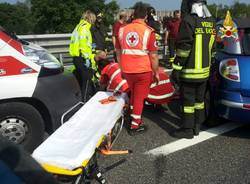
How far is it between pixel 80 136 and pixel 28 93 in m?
1.04

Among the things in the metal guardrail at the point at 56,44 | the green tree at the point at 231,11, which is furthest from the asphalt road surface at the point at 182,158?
the green tree at the point at 231,11

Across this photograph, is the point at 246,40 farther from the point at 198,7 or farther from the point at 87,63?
the point at 87,63

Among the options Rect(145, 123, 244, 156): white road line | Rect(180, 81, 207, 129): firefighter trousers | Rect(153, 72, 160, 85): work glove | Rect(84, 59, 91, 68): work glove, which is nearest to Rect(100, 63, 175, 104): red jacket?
Rect(84, 59, 91, 68): work glove

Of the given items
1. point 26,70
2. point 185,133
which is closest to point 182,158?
point 185,133

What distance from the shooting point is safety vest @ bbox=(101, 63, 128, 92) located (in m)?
6.17

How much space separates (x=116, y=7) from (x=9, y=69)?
257 feet

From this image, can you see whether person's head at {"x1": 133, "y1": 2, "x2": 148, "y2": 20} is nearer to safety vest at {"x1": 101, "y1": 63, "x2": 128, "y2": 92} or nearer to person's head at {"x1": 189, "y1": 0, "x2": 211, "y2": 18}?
person's head at {"x1": 189, "y1": 0, "x2": 211, "y2": 18}

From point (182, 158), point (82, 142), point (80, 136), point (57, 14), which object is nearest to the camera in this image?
point (82, 142)

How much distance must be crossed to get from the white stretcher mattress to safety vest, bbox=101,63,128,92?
121 centimetres

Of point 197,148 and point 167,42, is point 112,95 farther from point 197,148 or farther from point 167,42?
point 167,42

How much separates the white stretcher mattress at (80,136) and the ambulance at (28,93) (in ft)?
1.47

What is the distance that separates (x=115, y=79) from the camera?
6.28m

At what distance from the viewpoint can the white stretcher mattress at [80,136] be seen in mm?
3320

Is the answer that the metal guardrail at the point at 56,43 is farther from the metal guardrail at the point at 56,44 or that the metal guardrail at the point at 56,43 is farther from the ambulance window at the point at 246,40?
the ambulance window at the point at 246,40
